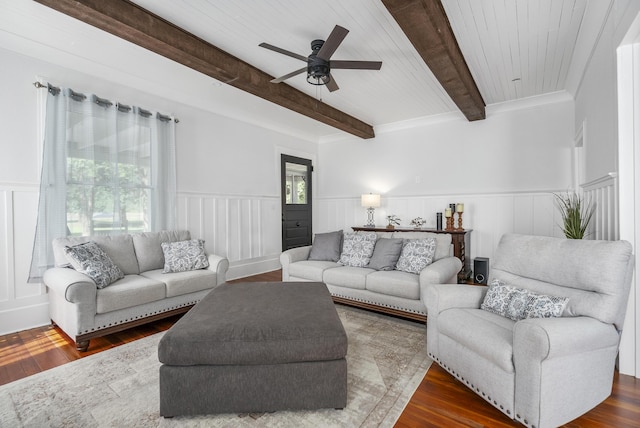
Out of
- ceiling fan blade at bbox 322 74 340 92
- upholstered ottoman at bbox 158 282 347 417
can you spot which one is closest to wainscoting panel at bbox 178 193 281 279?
ceiling fan blade at bbox 322 74 340 92

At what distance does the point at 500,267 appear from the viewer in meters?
2.36

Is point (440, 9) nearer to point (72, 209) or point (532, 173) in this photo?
point (532, 173)

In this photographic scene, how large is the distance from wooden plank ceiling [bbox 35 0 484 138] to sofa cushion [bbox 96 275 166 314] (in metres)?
2.12

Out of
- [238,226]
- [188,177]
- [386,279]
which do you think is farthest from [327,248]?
[188,177]

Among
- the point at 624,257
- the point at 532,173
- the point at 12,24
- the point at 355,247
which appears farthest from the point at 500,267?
the point at 12,24

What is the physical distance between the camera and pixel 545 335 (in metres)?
1.43

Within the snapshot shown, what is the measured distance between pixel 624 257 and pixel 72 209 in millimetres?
4558

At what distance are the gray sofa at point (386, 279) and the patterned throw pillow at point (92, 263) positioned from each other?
190cm

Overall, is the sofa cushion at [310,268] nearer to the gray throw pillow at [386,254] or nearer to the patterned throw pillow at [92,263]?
the gray throw pillow at [386,254]

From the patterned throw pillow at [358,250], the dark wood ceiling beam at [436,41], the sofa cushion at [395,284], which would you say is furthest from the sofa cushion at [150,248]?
the dark wood ceiling beam at [436,41]

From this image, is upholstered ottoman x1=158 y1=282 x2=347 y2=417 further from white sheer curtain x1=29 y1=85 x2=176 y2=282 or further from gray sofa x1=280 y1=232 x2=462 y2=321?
white sheer curtain x1=29 y1=85 x2=176 y2=282

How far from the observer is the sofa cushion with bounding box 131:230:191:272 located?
3.37 m

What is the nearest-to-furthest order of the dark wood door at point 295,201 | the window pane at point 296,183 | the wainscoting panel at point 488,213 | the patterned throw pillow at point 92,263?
the patterned throw pillow at point 92,263
the wainscoting panel at point 488,213
the dark wood door at point 295,201
the window pane at point 296,183

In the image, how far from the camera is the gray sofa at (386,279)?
9.42 feet
